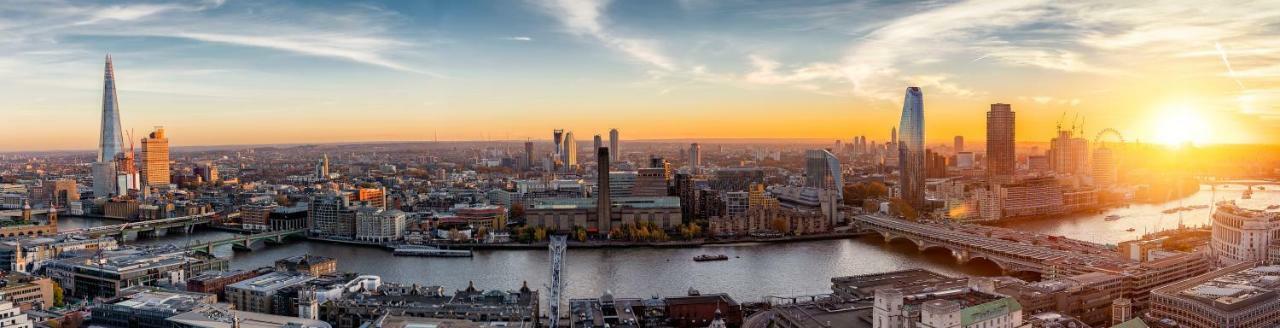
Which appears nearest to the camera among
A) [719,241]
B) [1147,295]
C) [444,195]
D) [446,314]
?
[446,314]

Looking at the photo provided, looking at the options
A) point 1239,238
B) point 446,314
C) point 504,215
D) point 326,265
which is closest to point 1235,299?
point 1239,238

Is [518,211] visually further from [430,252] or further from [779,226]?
[779,226]

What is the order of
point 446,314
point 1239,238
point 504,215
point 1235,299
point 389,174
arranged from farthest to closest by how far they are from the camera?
point 389,174 → point 504,215 → point 1239,238 → point 446,314 → point 1235,299

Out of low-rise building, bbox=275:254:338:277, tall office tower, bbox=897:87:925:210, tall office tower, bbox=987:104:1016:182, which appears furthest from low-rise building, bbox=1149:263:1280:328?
tall office tower, bbox=987:104:1016:182

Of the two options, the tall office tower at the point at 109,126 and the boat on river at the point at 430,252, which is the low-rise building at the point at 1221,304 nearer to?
the boat on river at the point at 430,252

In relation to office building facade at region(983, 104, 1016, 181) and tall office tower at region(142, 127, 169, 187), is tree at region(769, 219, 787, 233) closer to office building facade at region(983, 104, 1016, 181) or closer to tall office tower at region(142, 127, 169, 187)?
office building facade at region(983, 104, 1016, 181)

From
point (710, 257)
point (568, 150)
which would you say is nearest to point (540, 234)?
point (710, 257)

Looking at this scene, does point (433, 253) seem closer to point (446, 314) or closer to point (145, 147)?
point (446, 314)
